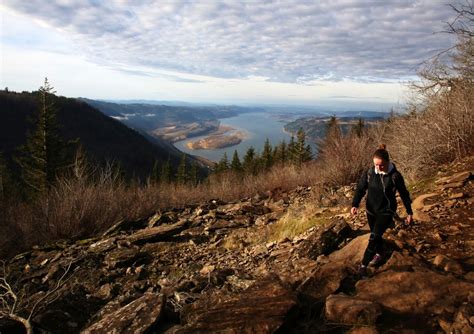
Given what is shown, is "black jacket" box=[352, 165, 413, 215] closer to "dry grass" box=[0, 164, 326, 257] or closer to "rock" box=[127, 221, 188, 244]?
"rock" box=[127, 221, 188, 244]

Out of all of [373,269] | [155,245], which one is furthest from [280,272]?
[155,245]

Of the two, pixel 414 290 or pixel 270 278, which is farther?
pixel 270 278

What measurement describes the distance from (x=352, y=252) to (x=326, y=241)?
597 mm

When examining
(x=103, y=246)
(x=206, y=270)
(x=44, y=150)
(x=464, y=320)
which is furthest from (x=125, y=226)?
(x=44, y=150)

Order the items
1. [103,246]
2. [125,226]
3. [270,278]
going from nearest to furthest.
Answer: [270,278], [103,246], [125,226]

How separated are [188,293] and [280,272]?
1.44 meters

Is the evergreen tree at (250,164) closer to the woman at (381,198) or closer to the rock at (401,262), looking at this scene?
the woman at (381,198)

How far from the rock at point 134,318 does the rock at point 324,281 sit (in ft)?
5.88

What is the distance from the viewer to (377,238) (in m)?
4.91

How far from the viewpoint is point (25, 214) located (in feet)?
52.1

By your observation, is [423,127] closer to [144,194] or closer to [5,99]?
[144,194]

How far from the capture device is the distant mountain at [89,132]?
281 feet

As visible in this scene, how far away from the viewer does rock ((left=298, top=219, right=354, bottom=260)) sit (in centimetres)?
594

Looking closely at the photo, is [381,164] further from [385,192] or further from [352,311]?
[352,311]
